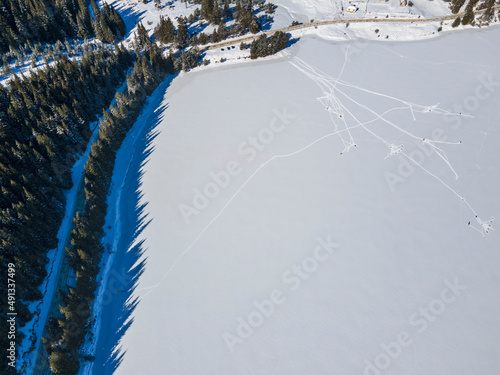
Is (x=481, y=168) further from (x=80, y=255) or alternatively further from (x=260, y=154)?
(x=80, y=255)

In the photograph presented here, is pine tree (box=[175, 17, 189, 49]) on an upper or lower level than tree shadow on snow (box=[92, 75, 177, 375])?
upper

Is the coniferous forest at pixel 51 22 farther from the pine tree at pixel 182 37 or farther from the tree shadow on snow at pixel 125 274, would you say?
the tree shadow on snow at pixel 125 274

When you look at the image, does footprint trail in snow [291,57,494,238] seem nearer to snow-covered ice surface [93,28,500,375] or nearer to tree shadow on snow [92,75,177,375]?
snow-covered ice surface [93,28,500,375]

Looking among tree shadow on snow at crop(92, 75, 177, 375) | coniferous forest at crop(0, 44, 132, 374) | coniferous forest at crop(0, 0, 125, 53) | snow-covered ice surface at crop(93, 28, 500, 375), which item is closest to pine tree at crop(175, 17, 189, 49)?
snow-covered ice surface at crop(93, 28, 500, 375)

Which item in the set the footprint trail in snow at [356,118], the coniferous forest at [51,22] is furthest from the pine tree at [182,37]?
the footprint trail in snow at [356,118]

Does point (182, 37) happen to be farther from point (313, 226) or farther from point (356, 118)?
point (313, 226)
